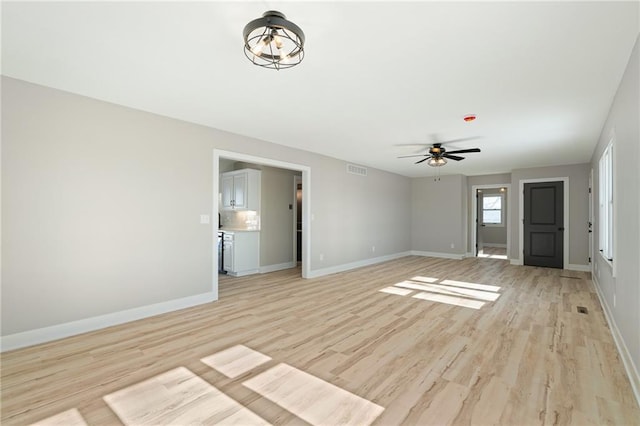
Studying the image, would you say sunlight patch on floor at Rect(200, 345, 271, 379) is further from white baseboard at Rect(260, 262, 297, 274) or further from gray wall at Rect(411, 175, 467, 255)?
gray wall at Rect(411, 175, 467, 255)

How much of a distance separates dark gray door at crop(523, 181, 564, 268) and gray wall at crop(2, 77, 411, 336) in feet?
23.1

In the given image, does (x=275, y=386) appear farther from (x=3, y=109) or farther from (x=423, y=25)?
(x=3, y=109)

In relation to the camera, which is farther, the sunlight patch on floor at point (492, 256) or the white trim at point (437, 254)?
the sunlight patch on floor at point (492, 256)

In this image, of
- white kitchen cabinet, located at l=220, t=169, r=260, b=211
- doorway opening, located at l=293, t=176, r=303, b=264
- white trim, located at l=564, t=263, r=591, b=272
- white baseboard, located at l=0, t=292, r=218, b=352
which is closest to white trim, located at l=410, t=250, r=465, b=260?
white trim, located at l=564, t=263, r=591, b=272

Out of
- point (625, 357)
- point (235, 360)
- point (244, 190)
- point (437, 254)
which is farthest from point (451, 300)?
point (437, 254)

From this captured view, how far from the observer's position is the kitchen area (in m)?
6.29

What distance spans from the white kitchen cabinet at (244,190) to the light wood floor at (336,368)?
8.63ft

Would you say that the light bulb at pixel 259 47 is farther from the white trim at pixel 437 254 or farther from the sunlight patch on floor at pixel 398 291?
the white trim at pixel 437 254

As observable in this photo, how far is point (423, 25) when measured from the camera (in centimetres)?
204

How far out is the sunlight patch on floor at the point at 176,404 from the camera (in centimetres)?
185

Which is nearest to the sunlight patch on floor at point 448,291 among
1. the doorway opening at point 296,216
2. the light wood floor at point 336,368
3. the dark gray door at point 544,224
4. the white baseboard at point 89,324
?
the light wood floor at point 336,368

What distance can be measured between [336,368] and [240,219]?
17.1 feet

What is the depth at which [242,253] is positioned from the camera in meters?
6.25

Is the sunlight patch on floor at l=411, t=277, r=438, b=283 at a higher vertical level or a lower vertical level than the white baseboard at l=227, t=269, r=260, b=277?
lower
